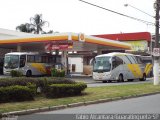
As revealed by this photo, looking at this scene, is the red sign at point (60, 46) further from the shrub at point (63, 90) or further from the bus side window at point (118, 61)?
the shrub at point (63, 90)

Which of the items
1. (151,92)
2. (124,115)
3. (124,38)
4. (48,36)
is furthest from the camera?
(124,38)

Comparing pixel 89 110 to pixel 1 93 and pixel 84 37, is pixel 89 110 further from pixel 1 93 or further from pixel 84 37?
pixel 84 37

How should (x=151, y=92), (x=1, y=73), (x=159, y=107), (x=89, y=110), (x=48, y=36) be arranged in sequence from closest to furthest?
(x=89, y=110), (x=159, y=107), (x=151, y=92), (x=48, y=36), (x=1, y=73)

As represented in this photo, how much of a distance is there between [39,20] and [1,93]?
66.2 metres

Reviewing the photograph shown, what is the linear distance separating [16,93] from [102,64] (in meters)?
22.1

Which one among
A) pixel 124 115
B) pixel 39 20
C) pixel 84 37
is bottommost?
pixel 124 115

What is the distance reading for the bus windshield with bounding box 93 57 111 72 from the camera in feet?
118

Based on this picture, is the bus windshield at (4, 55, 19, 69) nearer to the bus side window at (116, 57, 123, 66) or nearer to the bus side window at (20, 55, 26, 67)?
the bus side window at (20, 55, 26, 67)

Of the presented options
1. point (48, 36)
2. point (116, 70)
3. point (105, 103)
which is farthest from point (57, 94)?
point (48, 36)

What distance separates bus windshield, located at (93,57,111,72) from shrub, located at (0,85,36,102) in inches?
829

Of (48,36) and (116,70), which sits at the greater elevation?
(48,36)

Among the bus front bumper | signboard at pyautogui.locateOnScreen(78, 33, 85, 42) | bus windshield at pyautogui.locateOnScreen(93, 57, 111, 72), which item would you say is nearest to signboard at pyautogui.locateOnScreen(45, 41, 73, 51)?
signboard at pyautogui.locateOnScreen(78, 33, 85, 42)

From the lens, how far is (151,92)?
22.5m

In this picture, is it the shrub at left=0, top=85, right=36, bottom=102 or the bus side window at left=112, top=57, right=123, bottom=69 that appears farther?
the bus side window at left=112, top=57, right=123, bottom=69
